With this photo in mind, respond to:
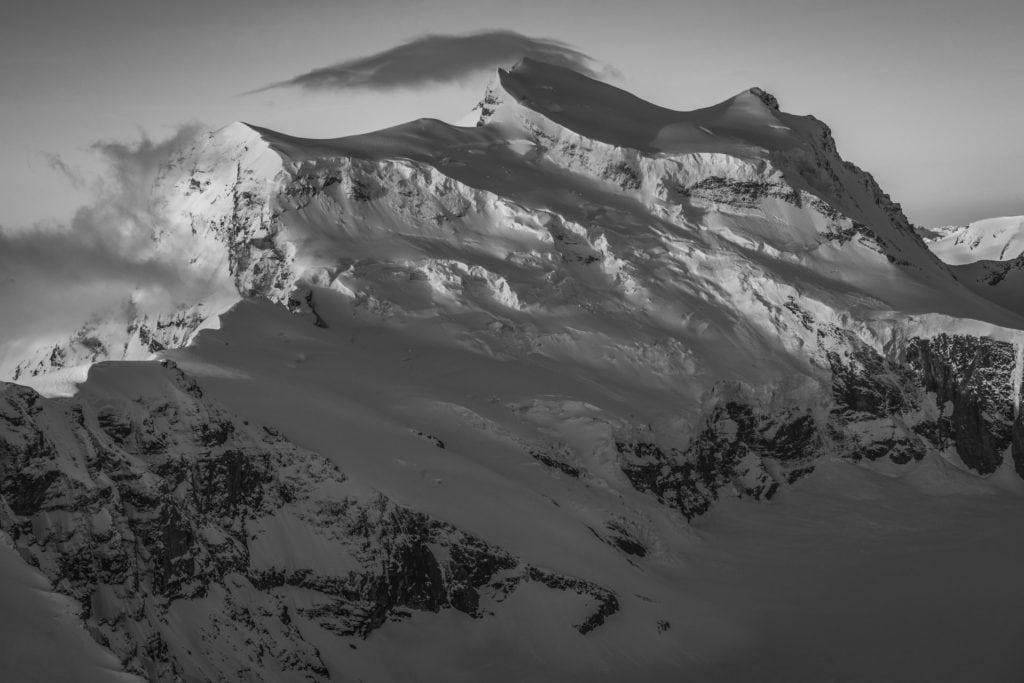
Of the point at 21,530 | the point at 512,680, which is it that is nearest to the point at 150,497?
the point at 21,530

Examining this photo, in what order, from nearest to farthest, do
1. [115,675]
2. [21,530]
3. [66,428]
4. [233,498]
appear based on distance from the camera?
1. [115,675]
2. [21,530]
3. [66,428]
4. [233,498]

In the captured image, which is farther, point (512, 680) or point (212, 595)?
point (512, 680)

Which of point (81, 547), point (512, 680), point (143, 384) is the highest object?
point (143, 384)

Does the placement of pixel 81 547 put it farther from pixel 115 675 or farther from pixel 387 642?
pixel 115 675

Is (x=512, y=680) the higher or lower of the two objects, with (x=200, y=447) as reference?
lower

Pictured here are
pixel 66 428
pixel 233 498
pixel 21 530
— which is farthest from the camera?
pixel 233 498

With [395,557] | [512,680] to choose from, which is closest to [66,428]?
[395,557]

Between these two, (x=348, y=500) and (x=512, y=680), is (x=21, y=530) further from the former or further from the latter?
(x=512, y=680)
